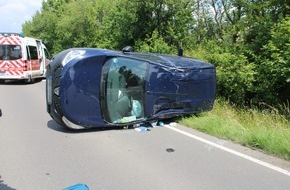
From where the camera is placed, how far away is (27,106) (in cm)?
1102

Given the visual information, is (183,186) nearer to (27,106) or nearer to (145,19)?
(27,106)

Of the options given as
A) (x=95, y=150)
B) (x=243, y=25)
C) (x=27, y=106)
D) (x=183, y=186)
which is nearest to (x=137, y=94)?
(x=95, y=150)

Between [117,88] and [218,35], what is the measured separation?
1695cm

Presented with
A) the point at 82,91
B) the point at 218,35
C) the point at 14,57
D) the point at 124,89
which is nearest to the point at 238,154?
the point at 124,89

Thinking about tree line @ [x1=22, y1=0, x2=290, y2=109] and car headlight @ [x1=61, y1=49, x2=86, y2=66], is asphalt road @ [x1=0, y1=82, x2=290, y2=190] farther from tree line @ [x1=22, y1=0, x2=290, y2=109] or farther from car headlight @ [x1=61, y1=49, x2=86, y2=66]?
tree line @ [x1=22, y1=0, x2=290, y2=109]

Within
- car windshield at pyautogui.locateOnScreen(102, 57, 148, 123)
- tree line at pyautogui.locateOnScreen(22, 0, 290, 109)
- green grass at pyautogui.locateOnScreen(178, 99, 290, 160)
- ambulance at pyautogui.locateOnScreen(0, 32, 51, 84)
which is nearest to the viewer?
green grass at pyautogui.locateOnScreen(178, 99, 290, 160)

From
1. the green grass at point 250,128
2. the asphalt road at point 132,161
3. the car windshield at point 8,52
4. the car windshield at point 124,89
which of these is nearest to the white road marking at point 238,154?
the asphalt road at point 132,161

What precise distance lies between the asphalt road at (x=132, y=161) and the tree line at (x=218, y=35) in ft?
12.7

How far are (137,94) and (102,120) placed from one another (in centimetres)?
87

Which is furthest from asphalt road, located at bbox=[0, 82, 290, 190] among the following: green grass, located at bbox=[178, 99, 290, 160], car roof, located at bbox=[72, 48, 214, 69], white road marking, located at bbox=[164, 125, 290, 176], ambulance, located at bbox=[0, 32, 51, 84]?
ambulance, located at bbox=[0, 32, 51, 84]

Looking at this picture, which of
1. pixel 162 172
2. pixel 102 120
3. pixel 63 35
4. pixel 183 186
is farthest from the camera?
pixel 63 35

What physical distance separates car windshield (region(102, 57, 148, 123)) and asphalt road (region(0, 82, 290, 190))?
0.34 metres

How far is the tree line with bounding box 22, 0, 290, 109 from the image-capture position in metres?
10.7

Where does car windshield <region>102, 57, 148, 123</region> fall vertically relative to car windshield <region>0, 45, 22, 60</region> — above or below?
above
